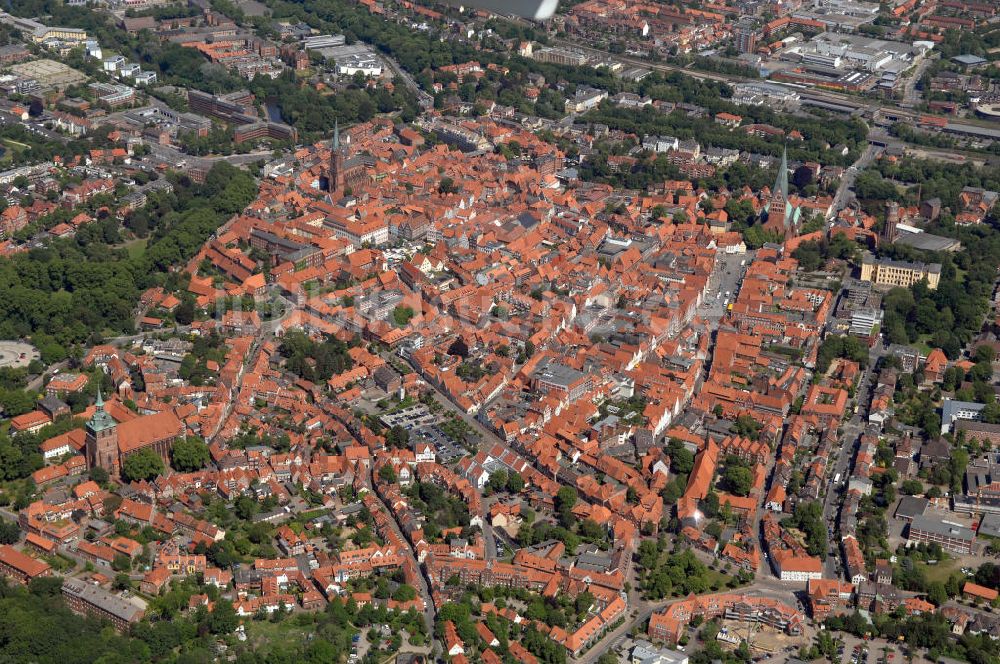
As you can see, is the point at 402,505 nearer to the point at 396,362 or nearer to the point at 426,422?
the point at 426,422

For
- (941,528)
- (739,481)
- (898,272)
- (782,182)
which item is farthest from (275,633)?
(782,182)

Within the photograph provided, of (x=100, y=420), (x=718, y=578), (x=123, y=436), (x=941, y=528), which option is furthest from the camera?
(x=123, y=436)

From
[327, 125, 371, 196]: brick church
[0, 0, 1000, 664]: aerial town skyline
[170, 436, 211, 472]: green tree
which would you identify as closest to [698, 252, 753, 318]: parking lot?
[0, 0, 1000, 664]: aerial town skyline

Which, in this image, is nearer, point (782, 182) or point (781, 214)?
point (781, 214)

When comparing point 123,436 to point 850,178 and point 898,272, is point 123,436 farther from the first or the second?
point 850,178

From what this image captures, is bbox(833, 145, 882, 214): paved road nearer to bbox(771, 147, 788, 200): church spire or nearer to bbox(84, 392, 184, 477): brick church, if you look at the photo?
bbox(771, 147, 788, 200): church spire

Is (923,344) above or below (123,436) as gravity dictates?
above

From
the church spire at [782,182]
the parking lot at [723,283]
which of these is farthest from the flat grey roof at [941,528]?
the church spire at [782,182]
